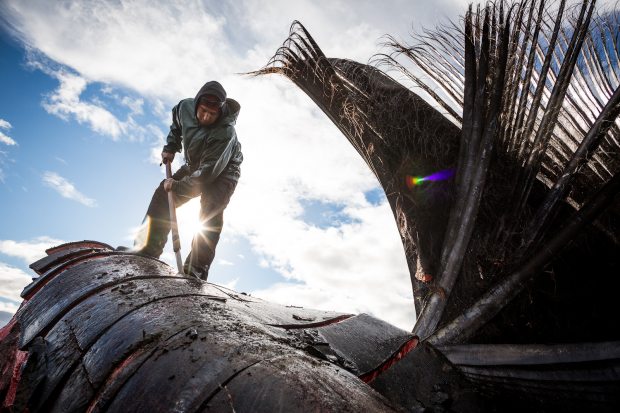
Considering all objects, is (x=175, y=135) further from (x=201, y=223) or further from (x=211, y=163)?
(x=201, y=223)

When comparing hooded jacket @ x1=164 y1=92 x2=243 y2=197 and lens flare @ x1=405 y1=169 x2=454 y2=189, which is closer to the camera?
lens flare @ x1=405 y1=169 x2=454 y2=189

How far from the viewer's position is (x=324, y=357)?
3.84ft

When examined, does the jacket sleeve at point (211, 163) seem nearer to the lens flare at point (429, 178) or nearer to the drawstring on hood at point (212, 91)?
the drawstring on hood at point (212, 91)

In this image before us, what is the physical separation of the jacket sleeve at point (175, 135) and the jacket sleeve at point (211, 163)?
0.67 metres

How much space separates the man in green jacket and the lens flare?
1763 millimetres

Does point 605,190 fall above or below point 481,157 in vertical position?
below

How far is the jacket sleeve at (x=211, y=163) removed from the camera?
3152 mm

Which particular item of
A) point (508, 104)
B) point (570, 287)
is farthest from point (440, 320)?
point (508, 104)

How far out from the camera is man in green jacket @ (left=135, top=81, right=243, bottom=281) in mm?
3225

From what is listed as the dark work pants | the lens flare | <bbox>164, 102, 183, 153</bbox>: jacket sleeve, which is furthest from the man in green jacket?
the lens flare

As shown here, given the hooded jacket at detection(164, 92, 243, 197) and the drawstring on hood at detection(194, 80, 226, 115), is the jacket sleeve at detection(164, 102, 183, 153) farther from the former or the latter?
the drawstring on hood at detection(194, 80, 226, 115)

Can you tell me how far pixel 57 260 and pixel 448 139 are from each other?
3.02 m

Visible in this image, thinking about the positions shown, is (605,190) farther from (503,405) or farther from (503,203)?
(503,405)

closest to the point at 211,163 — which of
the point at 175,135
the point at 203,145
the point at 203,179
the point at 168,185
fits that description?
the point at 203,179
